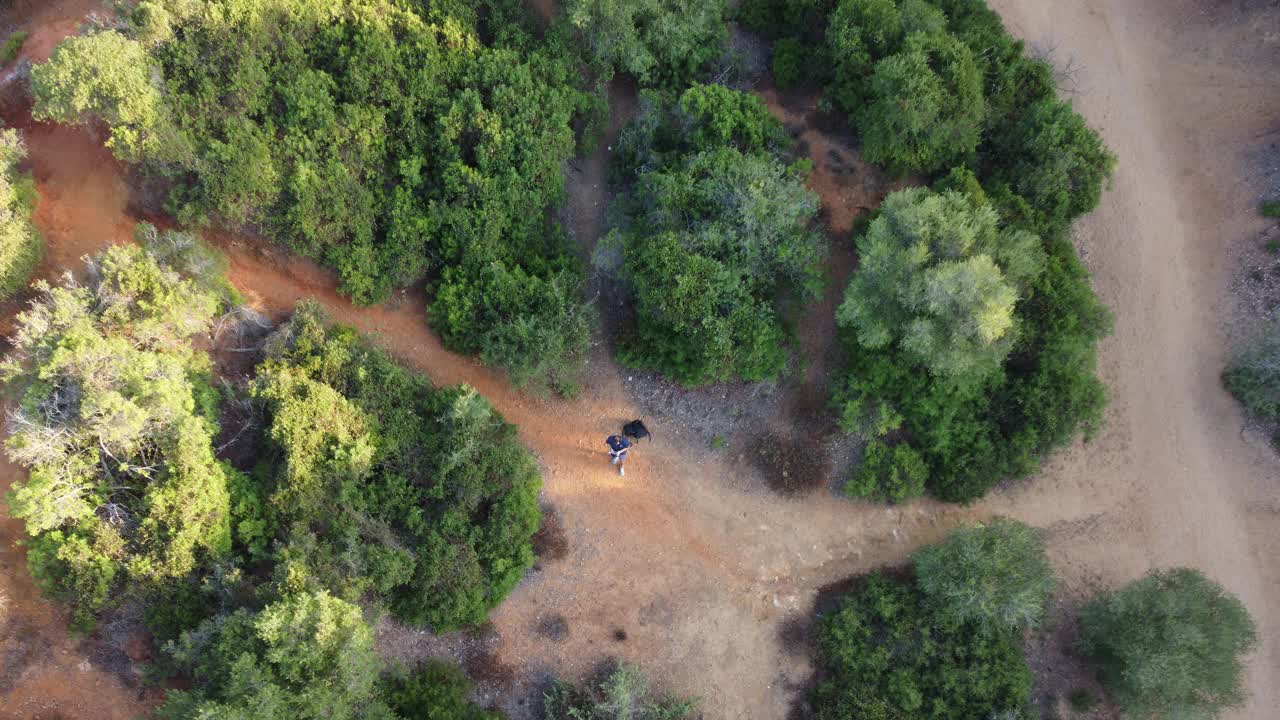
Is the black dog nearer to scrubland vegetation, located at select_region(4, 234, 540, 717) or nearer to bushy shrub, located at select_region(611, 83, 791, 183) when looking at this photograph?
scrubland vegetation, located at select_region(4, 234, 540, 717)

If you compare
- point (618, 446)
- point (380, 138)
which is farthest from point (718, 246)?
point (380, 138)

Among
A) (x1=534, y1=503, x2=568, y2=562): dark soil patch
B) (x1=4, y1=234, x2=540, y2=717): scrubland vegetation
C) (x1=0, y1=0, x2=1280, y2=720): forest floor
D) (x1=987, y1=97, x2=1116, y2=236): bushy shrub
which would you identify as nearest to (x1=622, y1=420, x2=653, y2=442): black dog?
(x1=0, y1=0, x2=1280, y2=720): forest floor

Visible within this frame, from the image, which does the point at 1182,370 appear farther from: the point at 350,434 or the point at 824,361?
the point at 350,434

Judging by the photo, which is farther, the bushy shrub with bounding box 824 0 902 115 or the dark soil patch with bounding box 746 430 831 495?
the dark soil patch with bounding box 746 430 831 495

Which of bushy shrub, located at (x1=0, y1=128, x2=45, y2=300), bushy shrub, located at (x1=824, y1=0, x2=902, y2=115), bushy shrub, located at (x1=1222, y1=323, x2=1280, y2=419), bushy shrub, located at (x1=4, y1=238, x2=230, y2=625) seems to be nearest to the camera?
bushy shrub, located at (x1=4, y1=238, x2=230, y2=625)

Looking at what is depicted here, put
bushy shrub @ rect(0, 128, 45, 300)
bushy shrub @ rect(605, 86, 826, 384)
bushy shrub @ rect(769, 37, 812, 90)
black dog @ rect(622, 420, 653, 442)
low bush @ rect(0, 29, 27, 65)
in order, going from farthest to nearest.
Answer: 1. bushy shrub @ rect(769, 37, 812, 90)
2. low bush @ rect(0, 29, 27, 65)
3. black dog @ rect(622, 420, 653, 442)
4. bushy shrub @ rect(605, 86, 826, 384)
5. bushy shrub @ rect(0, 128, 45, 300)

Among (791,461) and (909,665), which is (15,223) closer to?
(791,461)
